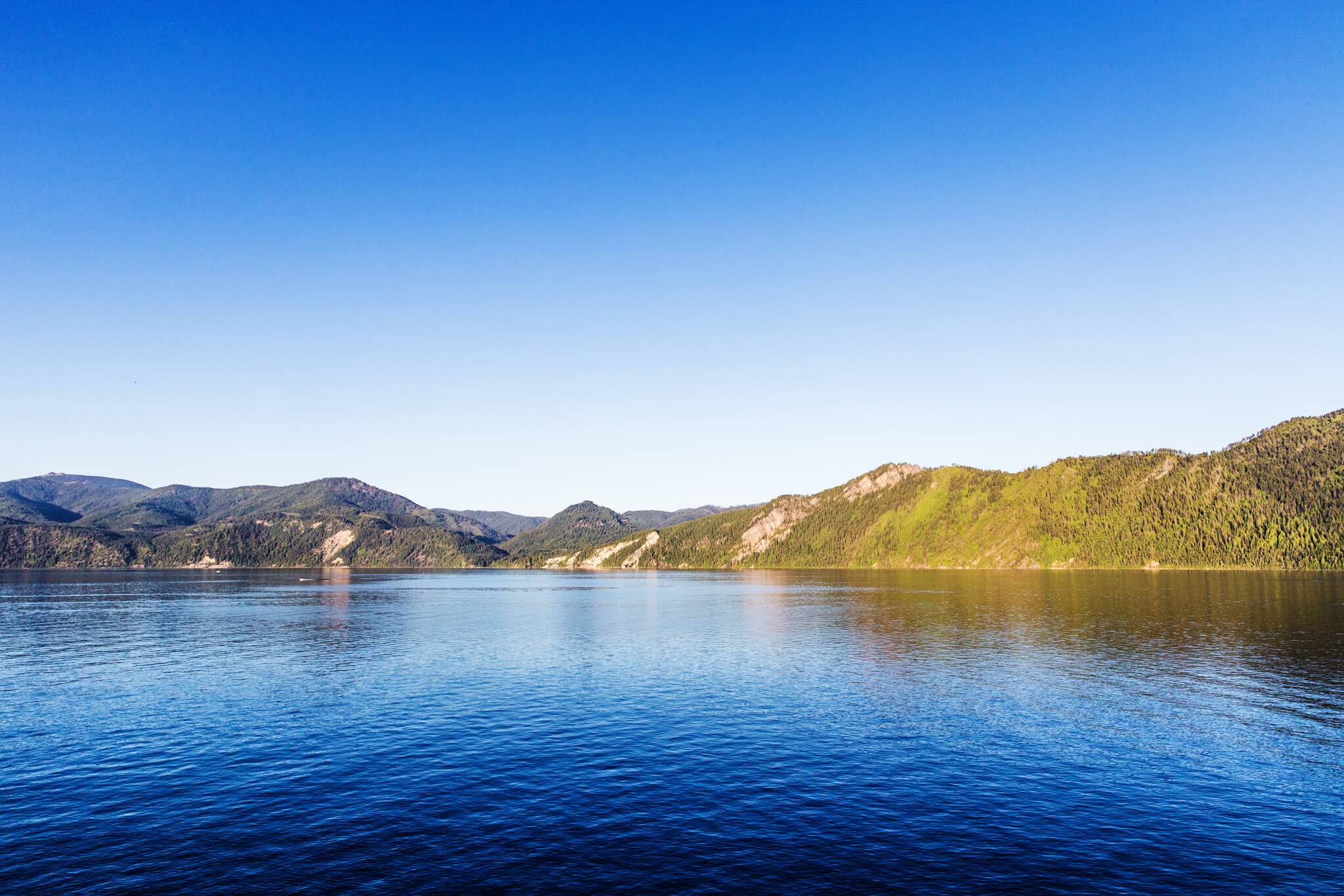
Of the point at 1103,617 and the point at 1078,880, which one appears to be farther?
the point at 1103,617

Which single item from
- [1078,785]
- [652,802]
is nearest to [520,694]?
[652,802]

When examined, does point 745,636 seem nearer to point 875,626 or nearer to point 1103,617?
point 875,626

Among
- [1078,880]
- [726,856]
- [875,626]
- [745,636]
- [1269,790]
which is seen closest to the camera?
[1078,880]

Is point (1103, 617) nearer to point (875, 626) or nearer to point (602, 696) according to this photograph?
point (875, 626)

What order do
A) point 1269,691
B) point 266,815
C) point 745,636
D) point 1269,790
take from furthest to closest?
point 745,636, point 1269,691, point 1269,790, point 266,815

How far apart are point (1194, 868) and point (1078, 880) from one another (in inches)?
221

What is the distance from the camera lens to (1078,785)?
4241 cm

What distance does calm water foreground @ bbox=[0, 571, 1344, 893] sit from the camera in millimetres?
31844

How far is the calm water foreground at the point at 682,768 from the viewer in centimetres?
3184

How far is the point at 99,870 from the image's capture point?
31266mm

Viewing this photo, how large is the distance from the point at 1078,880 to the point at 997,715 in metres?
29.7

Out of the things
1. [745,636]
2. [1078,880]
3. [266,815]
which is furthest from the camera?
[745,636]

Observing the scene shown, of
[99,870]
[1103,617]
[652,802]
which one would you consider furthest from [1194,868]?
[1103,617]

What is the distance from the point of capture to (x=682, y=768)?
4584cm
